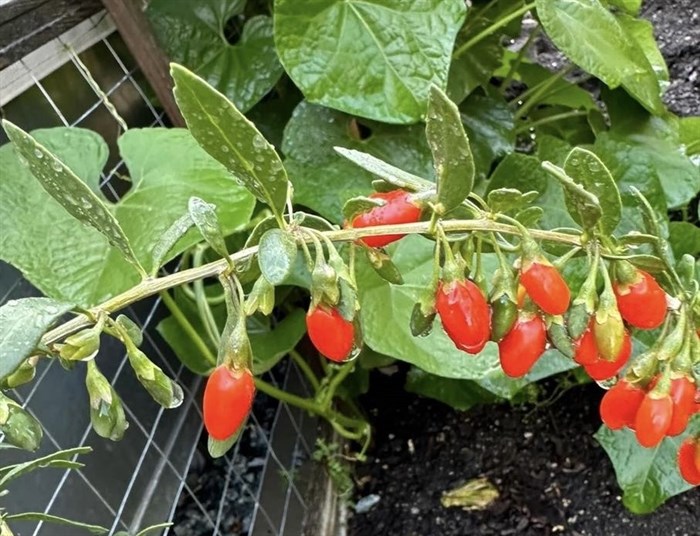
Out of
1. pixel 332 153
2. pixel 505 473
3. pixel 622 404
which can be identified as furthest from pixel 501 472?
pixel 622 404

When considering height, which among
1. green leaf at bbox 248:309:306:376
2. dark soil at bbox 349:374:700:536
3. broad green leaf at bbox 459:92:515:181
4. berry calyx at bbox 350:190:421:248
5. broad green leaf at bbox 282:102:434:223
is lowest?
dark soil at bbox 349:374:700:536

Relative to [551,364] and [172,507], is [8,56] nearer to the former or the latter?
[172,507]

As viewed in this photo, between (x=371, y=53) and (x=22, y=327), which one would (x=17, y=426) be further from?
(x=371, y=53)

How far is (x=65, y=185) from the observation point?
17.7 inches

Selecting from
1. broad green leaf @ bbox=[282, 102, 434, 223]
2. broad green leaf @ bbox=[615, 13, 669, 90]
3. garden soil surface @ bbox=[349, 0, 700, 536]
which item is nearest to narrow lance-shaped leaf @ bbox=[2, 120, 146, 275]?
broad green leaf @ bbox=[282, 102, 434, 223]

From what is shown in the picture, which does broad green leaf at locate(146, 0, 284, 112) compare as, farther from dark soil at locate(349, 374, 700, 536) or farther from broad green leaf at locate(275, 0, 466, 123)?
dark soil at locate(349, 374, 700, 536)

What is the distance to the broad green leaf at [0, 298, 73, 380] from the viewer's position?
1.30ft

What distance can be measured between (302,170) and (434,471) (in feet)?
1.85

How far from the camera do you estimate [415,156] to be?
1.12 metres

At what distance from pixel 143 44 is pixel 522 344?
0.84 meters

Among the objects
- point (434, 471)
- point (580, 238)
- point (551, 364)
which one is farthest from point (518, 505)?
point (580, 238)

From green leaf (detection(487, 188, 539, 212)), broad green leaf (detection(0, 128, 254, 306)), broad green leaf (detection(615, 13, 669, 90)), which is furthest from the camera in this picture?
broad green leaf (detection(615, 13, 669, 90))

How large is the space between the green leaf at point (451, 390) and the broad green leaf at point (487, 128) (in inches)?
12.6

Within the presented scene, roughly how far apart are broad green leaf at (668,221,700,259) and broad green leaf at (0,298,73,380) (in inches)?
36.3
